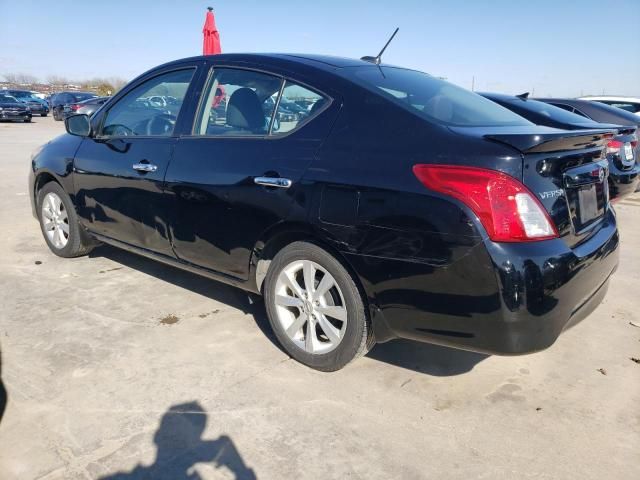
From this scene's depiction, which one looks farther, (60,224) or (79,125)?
(60,224)

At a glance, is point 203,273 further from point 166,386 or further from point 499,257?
point 499,257

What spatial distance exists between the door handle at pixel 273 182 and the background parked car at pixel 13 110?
2606cm

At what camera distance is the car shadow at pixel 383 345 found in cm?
305

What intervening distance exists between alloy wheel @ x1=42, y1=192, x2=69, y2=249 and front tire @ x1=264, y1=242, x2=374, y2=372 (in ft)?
8.53

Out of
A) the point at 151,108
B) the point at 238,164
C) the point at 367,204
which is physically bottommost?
the point at 367,204

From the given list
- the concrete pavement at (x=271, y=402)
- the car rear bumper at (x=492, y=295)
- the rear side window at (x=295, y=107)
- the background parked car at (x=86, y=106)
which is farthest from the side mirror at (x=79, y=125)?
the background parked car at (x=86, y=106)

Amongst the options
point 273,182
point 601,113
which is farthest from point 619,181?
point 273,182

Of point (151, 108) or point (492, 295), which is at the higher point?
point (151, 108)

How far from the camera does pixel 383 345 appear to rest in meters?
3.27

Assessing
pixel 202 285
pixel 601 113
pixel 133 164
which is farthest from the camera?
pixel 601 113

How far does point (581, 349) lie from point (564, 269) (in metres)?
1.25

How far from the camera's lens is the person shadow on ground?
213 cm

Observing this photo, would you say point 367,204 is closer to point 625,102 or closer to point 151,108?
point 151,108

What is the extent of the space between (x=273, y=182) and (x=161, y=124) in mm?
1347
